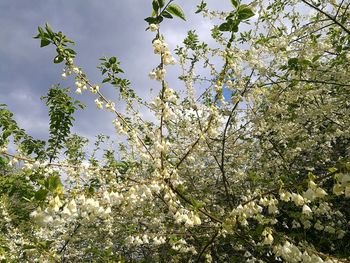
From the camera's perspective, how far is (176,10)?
2564mm

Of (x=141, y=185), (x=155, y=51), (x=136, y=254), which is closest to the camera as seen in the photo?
(x=155, y=51)

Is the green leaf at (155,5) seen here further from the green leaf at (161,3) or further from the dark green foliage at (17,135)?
the dark green foliage at (17,135)

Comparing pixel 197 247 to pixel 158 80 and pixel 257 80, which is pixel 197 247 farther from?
pixel 158 80

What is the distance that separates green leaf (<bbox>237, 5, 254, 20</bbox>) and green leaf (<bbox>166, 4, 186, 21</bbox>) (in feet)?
2.24

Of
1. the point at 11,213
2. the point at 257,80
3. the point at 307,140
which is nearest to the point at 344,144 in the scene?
the point at 307,140

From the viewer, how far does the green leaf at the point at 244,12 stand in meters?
2.92

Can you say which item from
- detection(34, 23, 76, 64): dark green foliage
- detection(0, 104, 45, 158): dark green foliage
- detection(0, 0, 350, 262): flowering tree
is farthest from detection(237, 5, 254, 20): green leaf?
detection(0, 104, 45, 158): dark green foliage

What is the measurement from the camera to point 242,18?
118 inches

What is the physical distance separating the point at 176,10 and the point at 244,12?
0.76 metres

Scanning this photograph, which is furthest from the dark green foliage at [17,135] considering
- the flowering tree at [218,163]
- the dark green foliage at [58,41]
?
the dark green foliage at [58,41]

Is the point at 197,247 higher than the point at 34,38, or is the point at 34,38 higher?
the point at 34,38

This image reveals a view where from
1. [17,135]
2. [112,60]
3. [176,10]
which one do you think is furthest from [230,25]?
[17,135]

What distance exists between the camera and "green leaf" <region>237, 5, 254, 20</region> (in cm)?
292

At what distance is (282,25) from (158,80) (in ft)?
14.5
